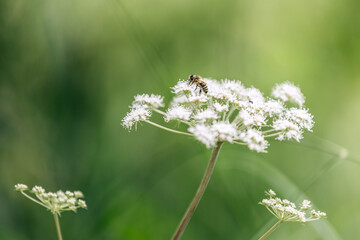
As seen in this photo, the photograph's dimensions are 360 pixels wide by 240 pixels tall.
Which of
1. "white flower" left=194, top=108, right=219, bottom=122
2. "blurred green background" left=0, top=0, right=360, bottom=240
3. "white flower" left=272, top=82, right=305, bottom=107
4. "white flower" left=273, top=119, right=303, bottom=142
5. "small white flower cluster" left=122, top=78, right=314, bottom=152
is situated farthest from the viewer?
"blurred green background" left=0, top=0, right=360, bottom=240

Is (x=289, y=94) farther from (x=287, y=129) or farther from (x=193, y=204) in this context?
(x=193, y=204)

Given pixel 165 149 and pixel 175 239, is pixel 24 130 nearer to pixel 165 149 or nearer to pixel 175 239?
pixel 165 149

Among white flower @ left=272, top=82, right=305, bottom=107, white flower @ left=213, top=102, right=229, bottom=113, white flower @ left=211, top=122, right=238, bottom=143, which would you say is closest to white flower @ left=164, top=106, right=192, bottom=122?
white flower @ left=213, top=102, right=229, bottom=113

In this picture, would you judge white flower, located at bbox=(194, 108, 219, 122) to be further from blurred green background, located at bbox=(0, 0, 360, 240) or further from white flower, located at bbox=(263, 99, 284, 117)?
blurred green background, located at bbox=(0, 0, 360, 240)

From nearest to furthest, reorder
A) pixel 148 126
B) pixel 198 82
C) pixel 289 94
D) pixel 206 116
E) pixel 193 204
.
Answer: pixel 193 204 < pixel 206 116 < pixel 198 82 < pixel 289 94 < pixel 148 126

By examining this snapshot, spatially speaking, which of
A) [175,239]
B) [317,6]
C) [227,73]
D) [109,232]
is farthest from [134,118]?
[317,6]

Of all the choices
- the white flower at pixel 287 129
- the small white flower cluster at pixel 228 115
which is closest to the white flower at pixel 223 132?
the small white flower cluster at pixel 228 115

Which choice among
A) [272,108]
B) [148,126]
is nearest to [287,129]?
[272,108]

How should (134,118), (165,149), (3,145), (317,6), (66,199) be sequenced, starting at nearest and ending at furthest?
(66,199) → (134,118) → (3,145) → (165,149) → (317,6)
